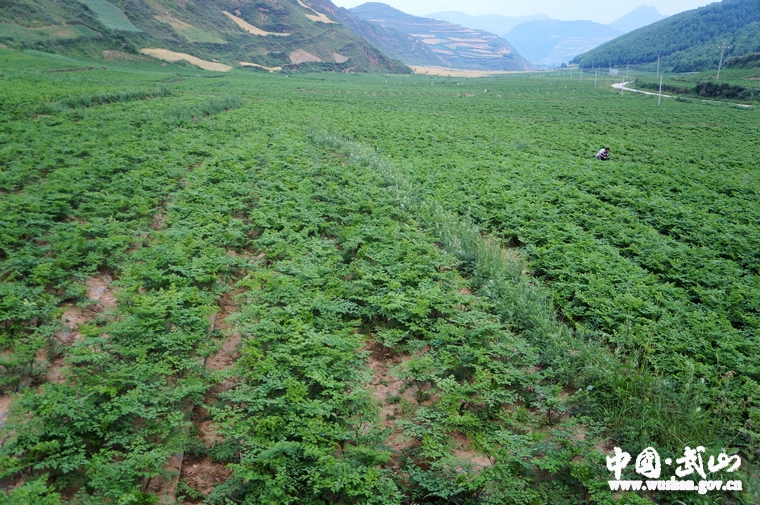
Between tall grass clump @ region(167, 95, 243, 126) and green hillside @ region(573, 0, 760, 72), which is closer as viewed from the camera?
tall grass clump @ region(167, 95, 243, 126)

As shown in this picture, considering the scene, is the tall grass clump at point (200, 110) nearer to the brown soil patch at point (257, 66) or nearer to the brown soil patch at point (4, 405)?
the brown soil patch at point (4, 405)

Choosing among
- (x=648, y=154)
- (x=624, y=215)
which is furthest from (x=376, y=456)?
(x=648, y=154)

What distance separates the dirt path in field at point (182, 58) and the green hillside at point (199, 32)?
0.75 m

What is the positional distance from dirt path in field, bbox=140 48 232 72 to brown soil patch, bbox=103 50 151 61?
247cm

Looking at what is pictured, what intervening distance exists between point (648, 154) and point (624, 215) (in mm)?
12260

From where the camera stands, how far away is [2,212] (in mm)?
9203

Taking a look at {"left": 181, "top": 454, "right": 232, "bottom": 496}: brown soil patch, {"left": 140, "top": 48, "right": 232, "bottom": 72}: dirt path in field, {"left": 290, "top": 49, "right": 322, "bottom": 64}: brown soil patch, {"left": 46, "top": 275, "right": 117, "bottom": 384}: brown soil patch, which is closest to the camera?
{"left": 181, "top": 454, "right": 232, "bottom": 496}: brown soil patch

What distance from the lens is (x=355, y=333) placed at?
6691mm

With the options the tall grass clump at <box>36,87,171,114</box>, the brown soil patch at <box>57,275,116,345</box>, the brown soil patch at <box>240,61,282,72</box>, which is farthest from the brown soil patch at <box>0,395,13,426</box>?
the brown soil patch at <box>240,61,282,72</box>

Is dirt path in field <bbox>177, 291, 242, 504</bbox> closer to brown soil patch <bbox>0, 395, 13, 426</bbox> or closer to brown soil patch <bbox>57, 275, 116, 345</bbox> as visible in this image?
brown soil patch <bbox>57, 275, 116, 345</bbox>

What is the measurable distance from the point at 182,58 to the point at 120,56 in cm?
1162

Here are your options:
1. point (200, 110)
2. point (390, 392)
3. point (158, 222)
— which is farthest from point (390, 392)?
point (200, 110)

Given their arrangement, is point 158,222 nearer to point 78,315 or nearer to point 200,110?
point 78,315

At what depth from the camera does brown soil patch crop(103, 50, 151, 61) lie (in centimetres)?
5994
